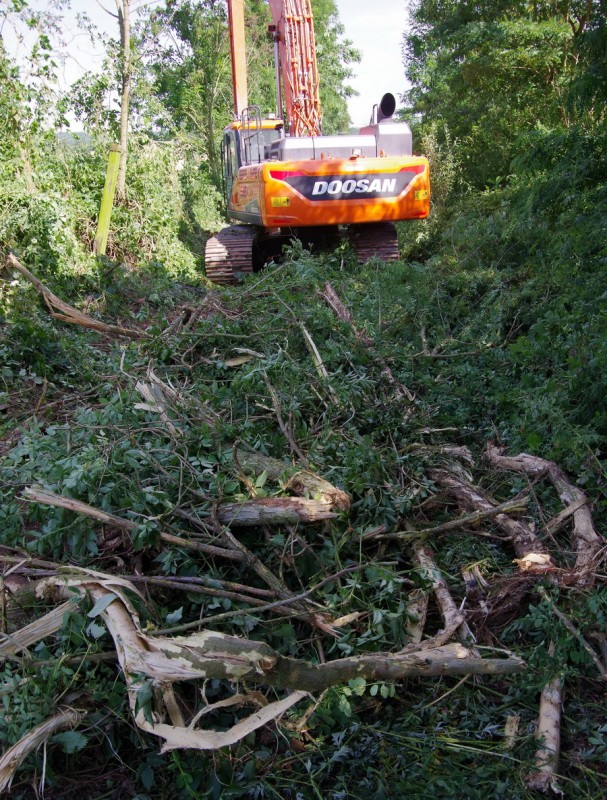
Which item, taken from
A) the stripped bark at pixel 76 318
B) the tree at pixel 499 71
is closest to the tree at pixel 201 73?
the tree at pixel 499 71

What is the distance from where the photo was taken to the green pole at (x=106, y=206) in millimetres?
9781

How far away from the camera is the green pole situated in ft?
32.1

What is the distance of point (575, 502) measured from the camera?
3.44m

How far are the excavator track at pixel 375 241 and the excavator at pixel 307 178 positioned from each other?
1 centimetres

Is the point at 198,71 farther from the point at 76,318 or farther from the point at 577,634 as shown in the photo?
the point at 577,634

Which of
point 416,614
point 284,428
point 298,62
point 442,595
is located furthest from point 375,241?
point 416,614

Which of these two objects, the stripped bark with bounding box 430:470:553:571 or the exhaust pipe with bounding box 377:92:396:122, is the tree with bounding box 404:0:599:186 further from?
the stripped bark with bounding box 430:470:553:571

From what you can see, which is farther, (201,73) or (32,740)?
(201,73)

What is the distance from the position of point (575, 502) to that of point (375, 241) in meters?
7.15

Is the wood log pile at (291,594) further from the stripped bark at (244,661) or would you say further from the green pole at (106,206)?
the green pole at (106,206)

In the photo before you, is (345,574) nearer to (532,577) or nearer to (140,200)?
(532,577)

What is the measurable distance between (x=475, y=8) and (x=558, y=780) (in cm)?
1567

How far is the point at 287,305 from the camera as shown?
19.9ft

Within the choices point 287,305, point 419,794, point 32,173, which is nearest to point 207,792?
point 419,794
